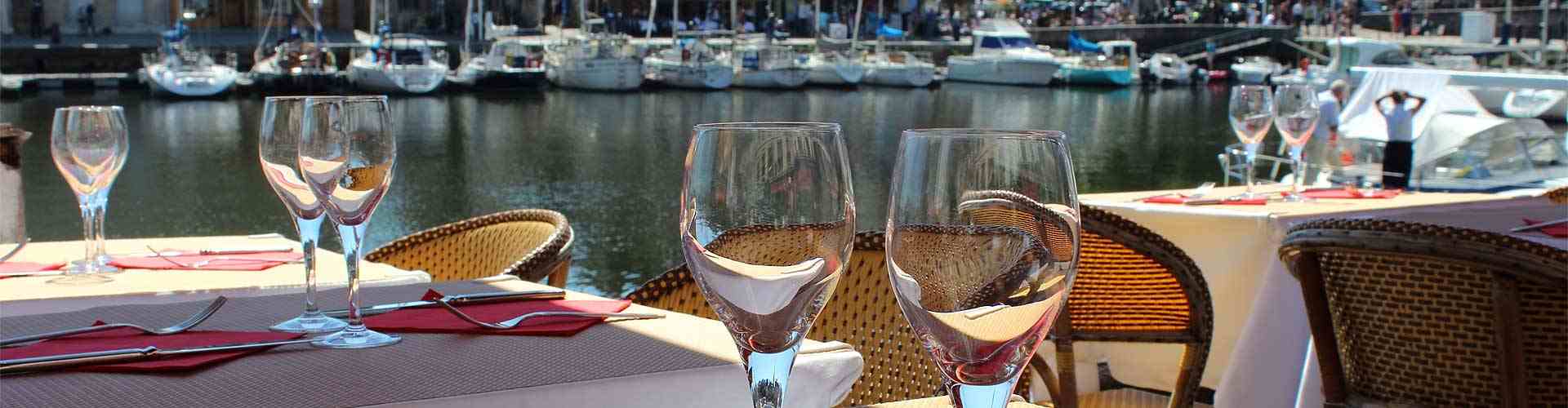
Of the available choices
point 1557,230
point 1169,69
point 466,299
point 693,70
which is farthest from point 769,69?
point 466,299

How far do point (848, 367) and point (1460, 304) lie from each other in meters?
1.37

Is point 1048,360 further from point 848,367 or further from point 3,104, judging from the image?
point 3,104

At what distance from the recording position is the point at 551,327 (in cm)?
162

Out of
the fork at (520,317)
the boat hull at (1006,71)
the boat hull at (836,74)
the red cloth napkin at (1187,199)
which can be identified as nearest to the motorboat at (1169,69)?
the boat hull at (1006,71)

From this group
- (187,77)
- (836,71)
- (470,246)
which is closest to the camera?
(470,246)

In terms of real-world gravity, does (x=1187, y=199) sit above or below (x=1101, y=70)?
above

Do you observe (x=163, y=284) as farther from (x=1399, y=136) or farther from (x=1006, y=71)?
(x=1006, y=71)

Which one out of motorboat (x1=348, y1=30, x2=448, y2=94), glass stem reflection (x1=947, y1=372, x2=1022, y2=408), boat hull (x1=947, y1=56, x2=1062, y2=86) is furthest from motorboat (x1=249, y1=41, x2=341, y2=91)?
glass stem reflection (x1=947, y1=372, x2=1022, y2=408)

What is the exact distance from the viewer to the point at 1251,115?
13.0 feet

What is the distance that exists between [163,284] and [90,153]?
0.26 m

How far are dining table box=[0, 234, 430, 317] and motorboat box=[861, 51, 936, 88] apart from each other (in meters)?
44.9

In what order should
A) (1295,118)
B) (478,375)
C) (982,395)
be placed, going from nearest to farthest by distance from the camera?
(982,395), (478,375), (1295,118)

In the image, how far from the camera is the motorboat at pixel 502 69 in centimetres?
4172

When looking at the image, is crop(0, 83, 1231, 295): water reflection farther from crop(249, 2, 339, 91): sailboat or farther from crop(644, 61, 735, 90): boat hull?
crop(249, 2, 339, 91): sailboat
